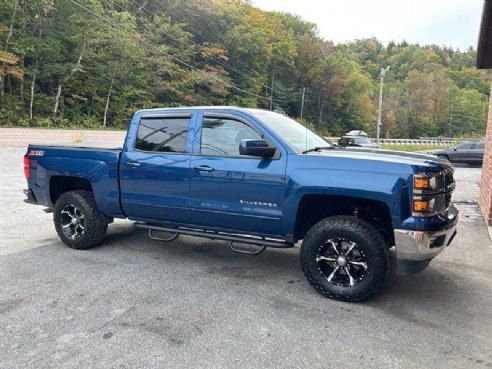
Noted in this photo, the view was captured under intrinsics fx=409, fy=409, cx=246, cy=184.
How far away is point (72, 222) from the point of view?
217 inches

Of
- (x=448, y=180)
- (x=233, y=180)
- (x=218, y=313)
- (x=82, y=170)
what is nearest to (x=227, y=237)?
(x=233, y=180)

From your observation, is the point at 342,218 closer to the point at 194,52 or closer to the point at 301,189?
the point at 301,189

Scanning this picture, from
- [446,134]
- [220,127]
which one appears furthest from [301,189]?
[446,134]

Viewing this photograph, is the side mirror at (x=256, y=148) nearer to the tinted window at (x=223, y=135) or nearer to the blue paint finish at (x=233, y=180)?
the blue paint finish at (x=233, y=180)

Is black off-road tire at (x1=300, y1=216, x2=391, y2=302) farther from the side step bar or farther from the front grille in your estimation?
the front grille

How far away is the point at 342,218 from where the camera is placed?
156 inches

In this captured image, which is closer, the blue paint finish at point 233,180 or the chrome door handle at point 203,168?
the blue paint finish at point 233,180

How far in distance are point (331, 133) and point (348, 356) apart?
66.3 metres

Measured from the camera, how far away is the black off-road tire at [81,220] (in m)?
5.35

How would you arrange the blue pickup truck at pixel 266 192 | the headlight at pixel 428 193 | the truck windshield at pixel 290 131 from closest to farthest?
the headlight at pixel 428 193 < the blue pickup truck at pixel 266 192 < the truck windshield at pixel 290 131

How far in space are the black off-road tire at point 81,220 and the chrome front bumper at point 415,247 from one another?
146 inches

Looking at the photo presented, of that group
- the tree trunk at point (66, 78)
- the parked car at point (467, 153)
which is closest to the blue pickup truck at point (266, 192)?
the parked car at point (467, 153)

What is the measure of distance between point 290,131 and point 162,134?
1551 millimetres

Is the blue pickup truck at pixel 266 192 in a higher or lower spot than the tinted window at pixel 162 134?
lower
